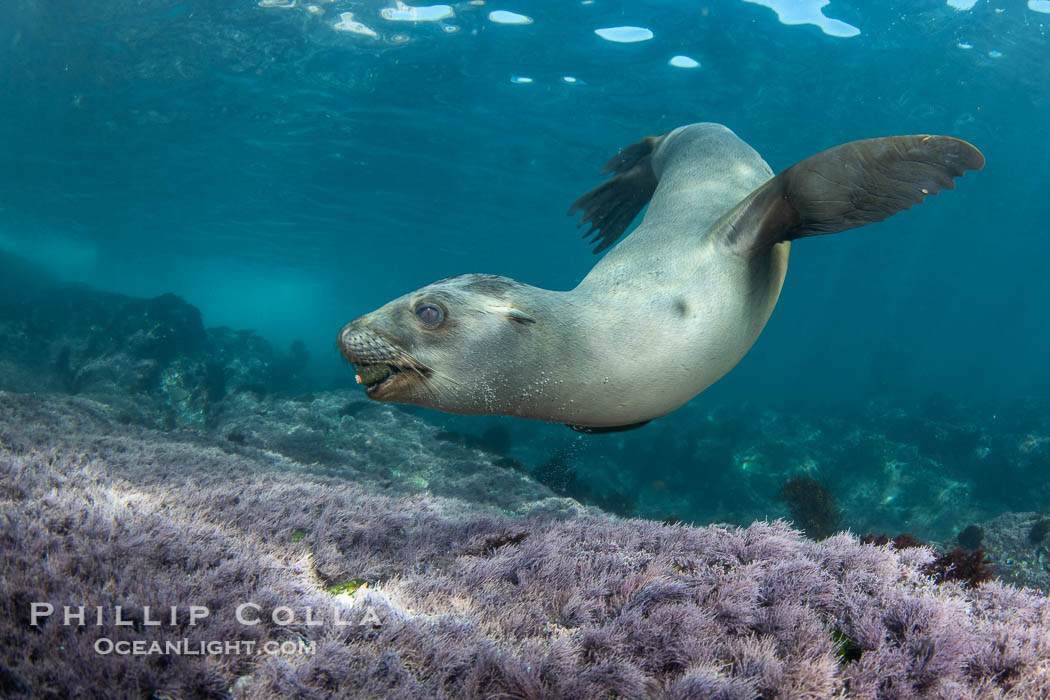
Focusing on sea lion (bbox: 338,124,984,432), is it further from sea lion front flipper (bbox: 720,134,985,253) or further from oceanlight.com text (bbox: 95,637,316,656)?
oceanlight.com text (bbox: 95,637,316,656)

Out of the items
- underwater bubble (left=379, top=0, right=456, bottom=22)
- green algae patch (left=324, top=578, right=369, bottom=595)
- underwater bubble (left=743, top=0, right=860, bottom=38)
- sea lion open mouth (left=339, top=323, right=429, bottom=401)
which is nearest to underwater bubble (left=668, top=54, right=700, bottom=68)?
underwater bubble (left=743, top=0, right=860, bottom=38)

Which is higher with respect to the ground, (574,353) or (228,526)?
(574,353)

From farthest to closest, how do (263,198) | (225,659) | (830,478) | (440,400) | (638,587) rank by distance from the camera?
(263,198) < (830,478) < (440,400) < (638,587) < (225,659)

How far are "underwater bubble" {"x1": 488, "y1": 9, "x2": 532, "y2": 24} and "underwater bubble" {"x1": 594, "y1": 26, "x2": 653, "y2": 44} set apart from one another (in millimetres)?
1819

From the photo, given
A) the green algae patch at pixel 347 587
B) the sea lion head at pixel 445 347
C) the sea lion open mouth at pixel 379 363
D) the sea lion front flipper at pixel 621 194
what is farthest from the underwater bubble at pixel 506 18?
the green algae patch at pixel 347 587

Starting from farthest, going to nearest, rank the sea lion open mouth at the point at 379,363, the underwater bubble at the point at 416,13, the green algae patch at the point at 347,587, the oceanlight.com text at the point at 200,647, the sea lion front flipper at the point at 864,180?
the underwater bubble at the point at 416,13 < the sea lion front flipper at the point at 864,180 < the sea lion open mouth at the point at 379,363 < the green algae patch at the point at 347,587 < the oceanlight.com text at the point at 200,647

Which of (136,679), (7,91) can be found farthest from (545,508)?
(7,91)

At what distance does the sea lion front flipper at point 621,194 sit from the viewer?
4977 millimetres

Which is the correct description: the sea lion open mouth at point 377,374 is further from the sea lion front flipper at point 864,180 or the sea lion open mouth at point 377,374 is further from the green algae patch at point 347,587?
the sea lion front flipper at point 864,180

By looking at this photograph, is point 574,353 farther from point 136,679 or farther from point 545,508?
point 545,508

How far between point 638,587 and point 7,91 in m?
25.2

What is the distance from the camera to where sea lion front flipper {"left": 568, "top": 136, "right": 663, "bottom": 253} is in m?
4.98

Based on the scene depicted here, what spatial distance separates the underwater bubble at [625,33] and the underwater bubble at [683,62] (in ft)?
4.43

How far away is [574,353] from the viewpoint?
238 cm
